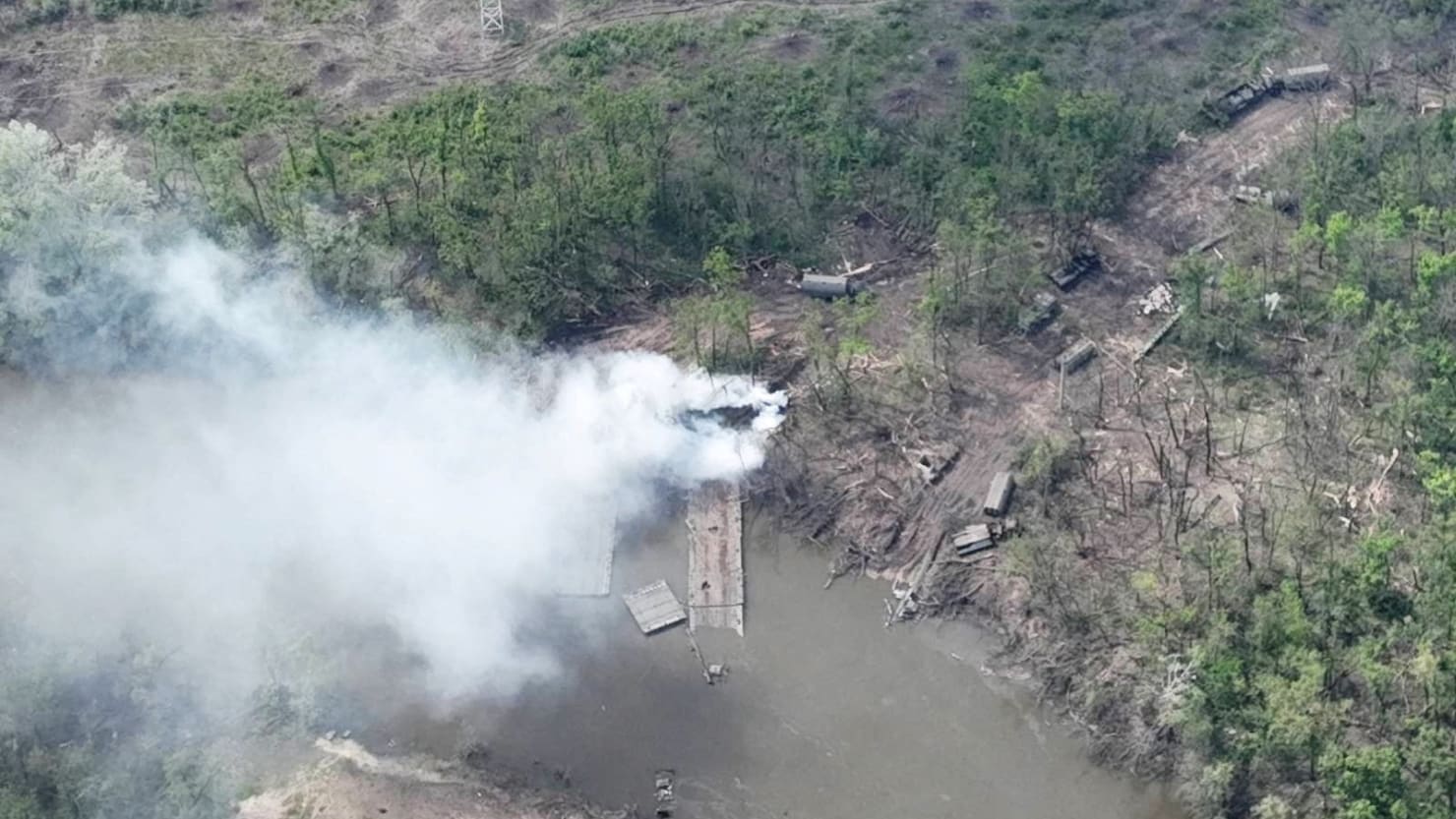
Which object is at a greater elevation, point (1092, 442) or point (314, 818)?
point (1092, 442)

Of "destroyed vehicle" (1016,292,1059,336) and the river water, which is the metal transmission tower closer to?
"destroyed vehicle" (1016,292,1059,336)

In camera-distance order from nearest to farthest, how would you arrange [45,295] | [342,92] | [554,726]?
[554,726] → [45,295] → [342,92]

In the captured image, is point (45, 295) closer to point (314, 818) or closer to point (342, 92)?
point (342, 92)

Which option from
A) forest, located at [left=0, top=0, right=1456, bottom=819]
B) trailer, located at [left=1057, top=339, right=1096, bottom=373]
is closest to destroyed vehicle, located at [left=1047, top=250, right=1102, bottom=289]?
forest, located at [left=0, top=0, right=1456, bottom=819]

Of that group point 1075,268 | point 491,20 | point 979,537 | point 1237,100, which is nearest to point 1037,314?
point 1075,268

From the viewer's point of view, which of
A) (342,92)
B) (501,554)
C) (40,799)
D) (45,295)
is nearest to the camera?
(40,799)

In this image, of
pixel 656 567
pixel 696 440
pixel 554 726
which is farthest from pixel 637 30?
pixel 554 726
